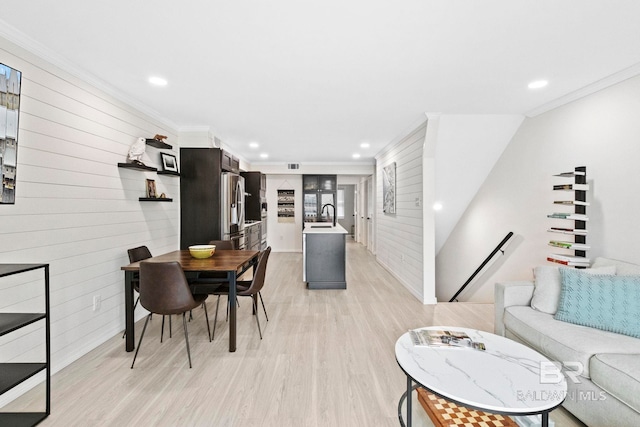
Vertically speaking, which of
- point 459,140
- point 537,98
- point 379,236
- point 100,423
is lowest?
point 100,423

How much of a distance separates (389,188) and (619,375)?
4.60 metres

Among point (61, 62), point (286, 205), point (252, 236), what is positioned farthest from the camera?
point (286, 205)

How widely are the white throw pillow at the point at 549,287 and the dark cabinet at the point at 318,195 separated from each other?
643 centimetres

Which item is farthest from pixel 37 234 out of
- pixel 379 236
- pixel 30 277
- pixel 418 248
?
pixel 379 236

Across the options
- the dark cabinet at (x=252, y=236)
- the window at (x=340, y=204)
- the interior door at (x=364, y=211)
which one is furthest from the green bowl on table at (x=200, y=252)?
the window at (x=340, y=204)

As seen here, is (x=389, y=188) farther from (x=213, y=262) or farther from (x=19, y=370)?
(x=19, y=370)

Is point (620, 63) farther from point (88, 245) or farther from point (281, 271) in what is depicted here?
point (281, 271)

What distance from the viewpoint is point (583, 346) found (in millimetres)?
1911

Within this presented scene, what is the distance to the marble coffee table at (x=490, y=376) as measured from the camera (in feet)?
4.31

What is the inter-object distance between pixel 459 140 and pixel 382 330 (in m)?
2.84

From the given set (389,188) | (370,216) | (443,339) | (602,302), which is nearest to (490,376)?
(443,339)

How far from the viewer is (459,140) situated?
4320 mm

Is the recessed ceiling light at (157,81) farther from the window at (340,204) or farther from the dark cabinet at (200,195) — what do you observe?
the window at (340,204)

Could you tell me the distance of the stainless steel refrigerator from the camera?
15.5 ft
